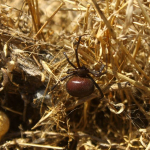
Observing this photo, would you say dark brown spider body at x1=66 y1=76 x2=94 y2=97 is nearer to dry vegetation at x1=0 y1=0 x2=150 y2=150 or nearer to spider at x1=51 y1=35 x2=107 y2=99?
spider at x1=51 y1=35 x2=107 y2=99

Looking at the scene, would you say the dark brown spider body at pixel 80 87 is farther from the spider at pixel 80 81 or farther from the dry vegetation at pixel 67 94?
the dry vegetation at pixel 67 94

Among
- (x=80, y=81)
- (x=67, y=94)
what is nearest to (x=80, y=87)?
(x=80, y=81)

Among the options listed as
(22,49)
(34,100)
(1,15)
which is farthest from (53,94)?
(1,15)

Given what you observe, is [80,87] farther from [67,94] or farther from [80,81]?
[67,94]

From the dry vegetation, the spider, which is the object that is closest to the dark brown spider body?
the spider

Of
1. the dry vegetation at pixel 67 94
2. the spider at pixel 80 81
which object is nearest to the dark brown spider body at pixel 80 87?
the spider at pixel 80 81
